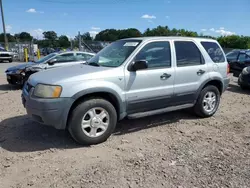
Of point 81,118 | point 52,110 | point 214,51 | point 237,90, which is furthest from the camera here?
point 237,90

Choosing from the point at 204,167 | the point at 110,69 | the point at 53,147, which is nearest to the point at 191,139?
the point at 204,167

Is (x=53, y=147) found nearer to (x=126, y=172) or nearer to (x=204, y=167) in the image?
→ (x=126, y=172)

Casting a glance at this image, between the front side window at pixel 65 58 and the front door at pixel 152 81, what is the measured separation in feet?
18.0

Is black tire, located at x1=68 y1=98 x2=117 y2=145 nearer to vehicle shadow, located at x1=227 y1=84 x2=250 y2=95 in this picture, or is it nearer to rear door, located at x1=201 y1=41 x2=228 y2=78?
rear door, located at x1=201 y1=41 x2=228 y2=78

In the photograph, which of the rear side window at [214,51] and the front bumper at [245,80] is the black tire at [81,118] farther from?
the front bumper at [245,80]

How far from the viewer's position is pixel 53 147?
12.7 feet

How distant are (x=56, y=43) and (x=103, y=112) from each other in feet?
163

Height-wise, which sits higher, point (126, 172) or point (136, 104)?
point (136, 104)

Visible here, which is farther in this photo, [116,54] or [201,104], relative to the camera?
[201,104]

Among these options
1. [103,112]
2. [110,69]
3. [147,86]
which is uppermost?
[110,69]

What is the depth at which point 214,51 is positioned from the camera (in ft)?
17.7

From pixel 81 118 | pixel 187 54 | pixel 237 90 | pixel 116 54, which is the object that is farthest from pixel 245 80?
pixel 81 118

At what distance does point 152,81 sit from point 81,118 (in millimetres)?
1472

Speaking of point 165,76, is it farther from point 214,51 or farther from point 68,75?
point 68,75
